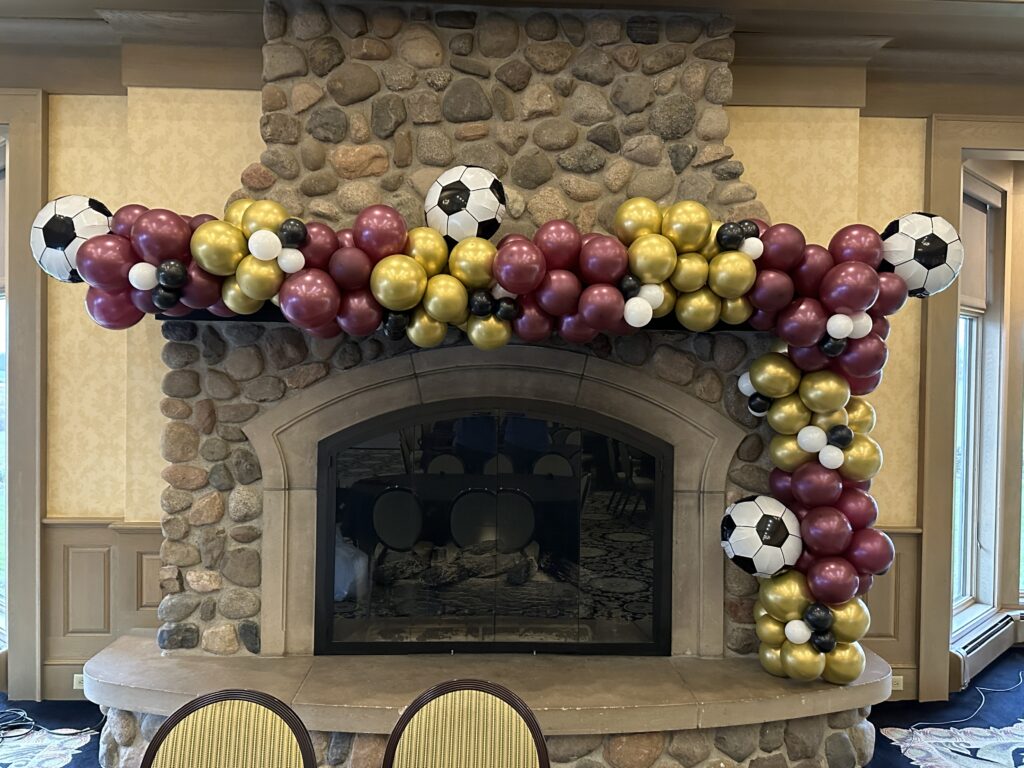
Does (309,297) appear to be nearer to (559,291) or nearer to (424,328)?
(424,328)

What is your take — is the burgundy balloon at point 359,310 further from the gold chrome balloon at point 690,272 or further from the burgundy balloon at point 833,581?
the burgundy balloon at point 833,581

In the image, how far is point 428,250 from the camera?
2420 mm

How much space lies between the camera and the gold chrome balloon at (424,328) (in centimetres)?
244

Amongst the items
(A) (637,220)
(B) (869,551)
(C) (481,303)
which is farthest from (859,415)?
(C) (481,303)

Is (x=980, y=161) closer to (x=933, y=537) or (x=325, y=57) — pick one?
(x=933, y=537)

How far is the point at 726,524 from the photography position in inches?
109

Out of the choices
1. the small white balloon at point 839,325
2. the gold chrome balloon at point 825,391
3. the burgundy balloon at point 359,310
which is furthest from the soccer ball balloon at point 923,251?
the burgundy balloon at point 359,310

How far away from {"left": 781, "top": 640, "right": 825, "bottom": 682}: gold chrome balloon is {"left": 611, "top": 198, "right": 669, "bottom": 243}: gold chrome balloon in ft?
5.45

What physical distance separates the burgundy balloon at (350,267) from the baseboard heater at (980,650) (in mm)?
3480

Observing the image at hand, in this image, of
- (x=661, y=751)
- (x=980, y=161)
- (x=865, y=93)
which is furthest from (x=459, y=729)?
(x=980, y=161)

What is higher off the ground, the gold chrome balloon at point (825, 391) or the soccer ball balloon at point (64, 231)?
the soccer ball balloon at point (64, 231)

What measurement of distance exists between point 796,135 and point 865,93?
42cm

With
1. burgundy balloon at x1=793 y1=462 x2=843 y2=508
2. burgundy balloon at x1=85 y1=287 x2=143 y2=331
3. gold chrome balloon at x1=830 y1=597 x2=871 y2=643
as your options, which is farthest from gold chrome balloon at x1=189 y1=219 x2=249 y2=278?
gold chrome balloon at x1=830 y1=597 x2=871 y2=643

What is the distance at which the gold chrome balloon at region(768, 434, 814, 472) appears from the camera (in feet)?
8.98
